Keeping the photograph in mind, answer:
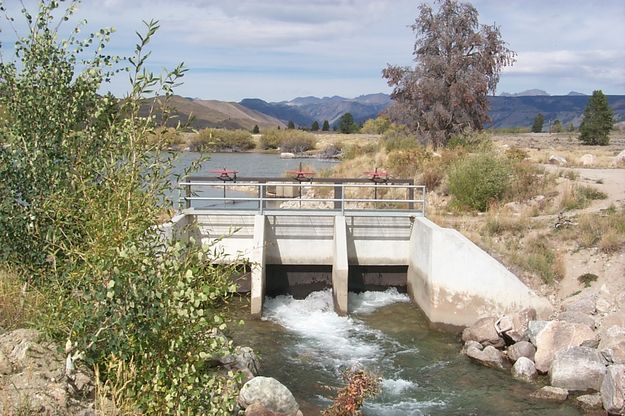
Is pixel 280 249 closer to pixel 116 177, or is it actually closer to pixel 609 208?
pixel 609 208

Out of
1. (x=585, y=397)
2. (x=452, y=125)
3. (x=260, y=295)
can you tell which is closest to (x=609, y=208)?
(x=585, y=397)

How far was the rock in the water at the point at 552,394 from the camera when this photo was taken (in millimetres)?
11102

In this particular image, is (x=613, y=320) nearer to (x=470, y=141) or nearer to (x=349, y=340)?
(x=349, y=340)

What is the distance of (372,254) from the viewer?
1761 cm

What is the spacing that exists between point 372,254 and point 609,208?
23.7 feet

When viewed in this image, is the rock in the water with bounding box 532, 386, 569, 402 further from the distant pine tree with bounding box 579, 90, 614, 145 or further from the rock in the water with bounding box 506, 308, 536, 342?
the distant pine tree with bounding box 579, 90, 614, 145

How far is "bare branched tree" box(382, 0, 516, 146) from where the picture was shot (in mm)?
32062

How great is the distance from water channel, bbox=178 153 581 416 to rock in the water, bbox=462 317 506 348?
1.32 ft

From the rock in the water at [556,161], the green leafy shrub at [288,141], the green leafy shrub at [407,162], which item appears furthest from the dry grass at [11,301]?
the green leafy shrub at [288,141]

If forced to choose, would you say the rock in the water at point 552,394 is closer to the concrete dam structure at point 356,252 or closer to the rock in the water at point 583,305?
the rock in the water at point 583,305

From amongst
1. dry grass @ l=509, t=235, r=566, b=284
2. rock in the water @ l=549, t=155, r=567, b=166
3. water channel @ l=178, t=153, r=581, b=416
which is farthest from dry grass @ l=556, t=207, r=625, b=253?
rock in the water @ l=549, t=155, r=567, b=166

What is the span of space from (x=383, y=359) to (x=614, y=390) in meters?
4.44

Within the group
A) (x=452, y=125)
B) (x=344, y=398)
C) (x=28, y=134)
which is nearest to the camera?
(x=28, y=134)

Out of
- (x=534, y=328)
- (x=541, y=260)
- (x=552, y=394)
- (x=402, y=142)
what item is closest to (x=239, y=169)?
(x=402, y=142)
